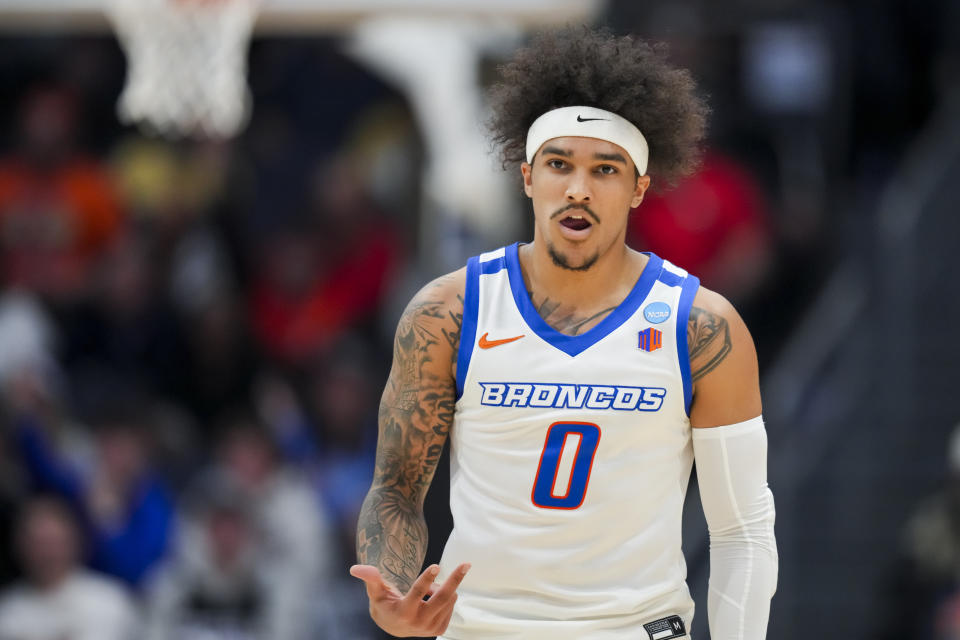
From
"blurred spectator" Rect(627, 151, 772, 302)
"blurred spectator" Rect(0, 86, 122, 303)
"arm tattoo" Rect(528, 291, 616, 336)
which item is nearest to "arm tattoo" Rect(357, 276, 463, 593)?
"arm tattoo" Rect(528, 291, 616, 336)

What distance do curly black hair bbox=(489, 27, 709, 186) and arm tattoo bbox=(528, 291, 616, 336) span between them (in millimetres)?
501

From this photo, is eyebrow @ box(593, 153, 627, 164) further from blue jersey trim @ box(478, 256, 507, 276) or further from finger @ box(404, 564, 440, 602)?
finger @ box(404, 564, 440, 602)

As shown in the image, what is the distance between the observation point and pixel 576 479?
12.8ft

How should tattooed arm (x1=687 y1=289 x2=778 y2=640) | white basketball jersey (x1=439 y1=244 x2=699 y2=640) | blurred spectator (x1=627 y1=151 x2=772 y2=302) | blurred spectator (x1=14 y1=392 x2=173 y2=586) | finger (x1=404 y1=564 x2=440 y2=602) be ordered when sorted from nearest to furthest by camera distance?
finger (x1=404 y1=564 x2=440 y2=602)
white basketball jersey (x1=439 y1=244 x2=699 y2=640)
tattooed arm (x1=687 y1=289 x2=778 y2=640)
blurred spectator (x1=14 y1=392 x2=173 y2=586)
blurred spectator (x1=627 y1=151 x2=772 y2=302)

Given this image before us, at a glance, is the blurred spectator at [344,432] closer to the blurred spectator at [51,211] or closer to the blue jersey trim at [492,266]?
the blurred spectator at [51,211]

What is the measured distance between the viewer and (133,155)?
12.2 m

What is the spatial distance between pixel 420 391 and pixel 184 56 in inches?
213

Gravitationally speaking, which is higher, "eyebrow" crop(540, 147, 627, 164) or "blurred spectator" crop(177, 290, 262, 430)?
"blurred spectator" crop(177, 290, 262, 430)

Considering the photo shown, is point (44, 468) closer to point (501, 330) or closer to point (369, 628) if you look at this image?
point (369, 628)

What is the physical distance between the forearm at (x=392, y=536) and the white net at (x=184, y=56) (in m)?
5.23

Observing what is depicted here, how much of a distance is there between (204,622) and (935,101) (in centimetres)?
675

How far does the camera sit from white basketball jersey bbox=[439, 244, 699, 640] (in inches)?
153

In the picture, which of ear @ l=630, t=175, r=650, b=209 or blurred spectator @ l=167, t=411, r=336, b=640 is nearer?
ear @ l=630, t=175, r=650, b=209

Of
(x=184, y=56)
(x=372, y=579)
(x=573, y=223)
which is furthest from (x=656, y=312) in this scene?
(x=184, y=56)
